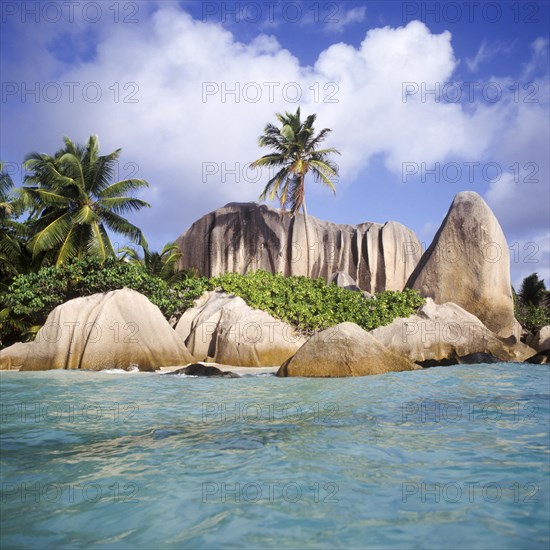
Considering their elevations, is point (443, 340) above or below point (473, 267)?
below

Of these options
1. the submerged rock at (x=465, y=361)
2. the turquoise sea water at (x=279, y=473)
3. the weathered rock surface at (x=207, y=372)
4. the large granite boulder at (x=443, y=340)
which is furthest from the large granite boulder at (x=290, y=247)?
the turquoise sea water at (x=279, y=473)

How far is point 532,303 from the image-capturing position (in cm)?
3222

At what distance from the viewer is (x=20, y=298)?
16.9m

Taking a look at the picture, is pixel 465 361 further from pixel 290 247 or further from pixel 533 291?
pixel 533 291

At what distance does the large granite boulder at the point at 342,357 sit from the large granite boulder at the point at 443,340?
3.64 meters

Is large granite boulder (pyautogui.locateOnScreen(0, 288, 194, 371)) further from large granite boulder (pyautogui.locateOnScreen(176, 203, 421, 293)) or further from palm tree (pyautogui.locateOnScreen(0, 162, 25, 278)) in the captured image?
large granite boulder (pyautogui.locateOnScreen(176, 203, 421, 293))

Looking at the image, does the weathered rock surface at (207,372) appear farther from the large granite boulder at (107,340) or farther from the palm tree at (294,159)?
the palm tree at (294,159)

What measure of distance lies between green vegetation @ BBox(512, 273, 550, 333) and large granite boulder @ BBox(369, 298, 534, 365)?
9.53m

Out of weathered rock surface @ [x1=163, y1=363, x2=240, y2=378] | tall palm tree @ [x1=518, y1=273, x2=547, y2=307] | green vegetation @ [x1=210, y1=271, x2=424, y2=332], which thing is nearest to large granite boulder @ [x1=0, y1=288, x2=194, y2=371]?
weathered rock surface @ [x1=163, y1=363, x2=240, y2=378]

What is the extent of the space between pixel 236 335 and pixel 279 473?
447 inches

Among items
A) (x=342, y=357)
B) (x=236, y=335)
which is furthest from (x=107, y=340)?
(x=342, y=357)

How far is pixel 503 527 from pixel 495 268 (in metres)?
16.6

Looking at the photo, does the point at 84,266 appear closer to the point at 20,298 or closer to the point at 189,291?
the point at 20,298

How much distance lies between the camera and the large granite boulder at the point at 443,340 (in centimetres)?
1494
